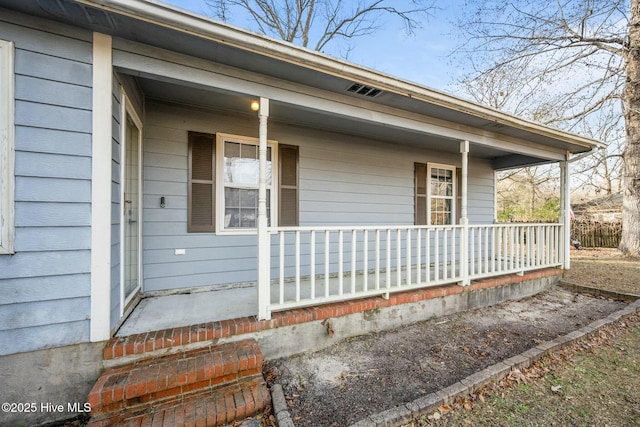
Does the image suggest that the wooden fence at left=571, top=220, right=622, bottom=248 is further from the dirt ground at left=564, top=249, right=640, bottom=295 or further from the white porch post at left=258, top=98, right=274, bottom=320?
the white porch post at left=258, top=98, right=274, bottom=320

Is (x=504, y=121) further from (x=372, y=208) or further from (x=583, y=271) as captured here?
(x=583, y=271)

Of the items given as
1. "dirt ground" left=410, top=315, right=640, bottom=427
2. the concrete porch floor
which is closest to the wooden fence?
"dirt ground" left=410, top=315, right=640, bottom=427

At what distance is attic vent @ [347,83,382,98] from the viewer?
2889 millimetres

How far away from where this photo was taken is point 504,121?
3.88m

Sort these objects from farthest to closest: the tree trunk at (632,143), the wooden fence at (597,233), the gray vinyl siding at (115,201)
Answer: the wooden fence at (597,233), the tree trunk at (632,143), the gray vinyl siding at (115,201)

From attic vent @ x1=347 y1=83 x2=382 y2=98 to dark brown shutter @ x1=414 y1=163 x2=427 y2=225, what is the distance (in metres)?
2.65

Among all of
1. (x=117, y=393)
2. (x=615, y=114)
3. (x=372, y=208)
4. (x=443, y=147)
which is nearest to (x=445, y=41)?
(x=443, y=147)

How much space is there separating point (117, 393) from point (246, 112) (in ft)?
10.5

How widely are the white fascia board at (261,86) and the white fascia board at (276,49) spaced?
12.5 inches

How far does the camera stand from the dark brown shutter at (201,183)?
3.48 meters

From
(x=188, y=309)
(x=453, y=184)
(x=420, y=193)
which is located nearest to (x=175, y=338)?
(x=188, y=309)

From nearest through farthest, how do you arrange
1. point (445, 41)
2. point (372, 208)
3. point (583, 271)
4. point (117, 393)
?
point (117, 393), point (372, 208), point (583, 271), point (445, 41)

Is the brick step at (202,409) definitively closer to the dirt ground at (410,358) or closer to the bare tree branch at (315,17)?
the dirt ground at (410,358)

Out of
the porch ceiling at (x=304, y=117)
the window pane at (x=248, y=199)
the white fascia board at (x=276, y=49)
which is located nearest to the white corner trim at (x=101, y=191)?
the white fascia board at (x=276, y=49)
